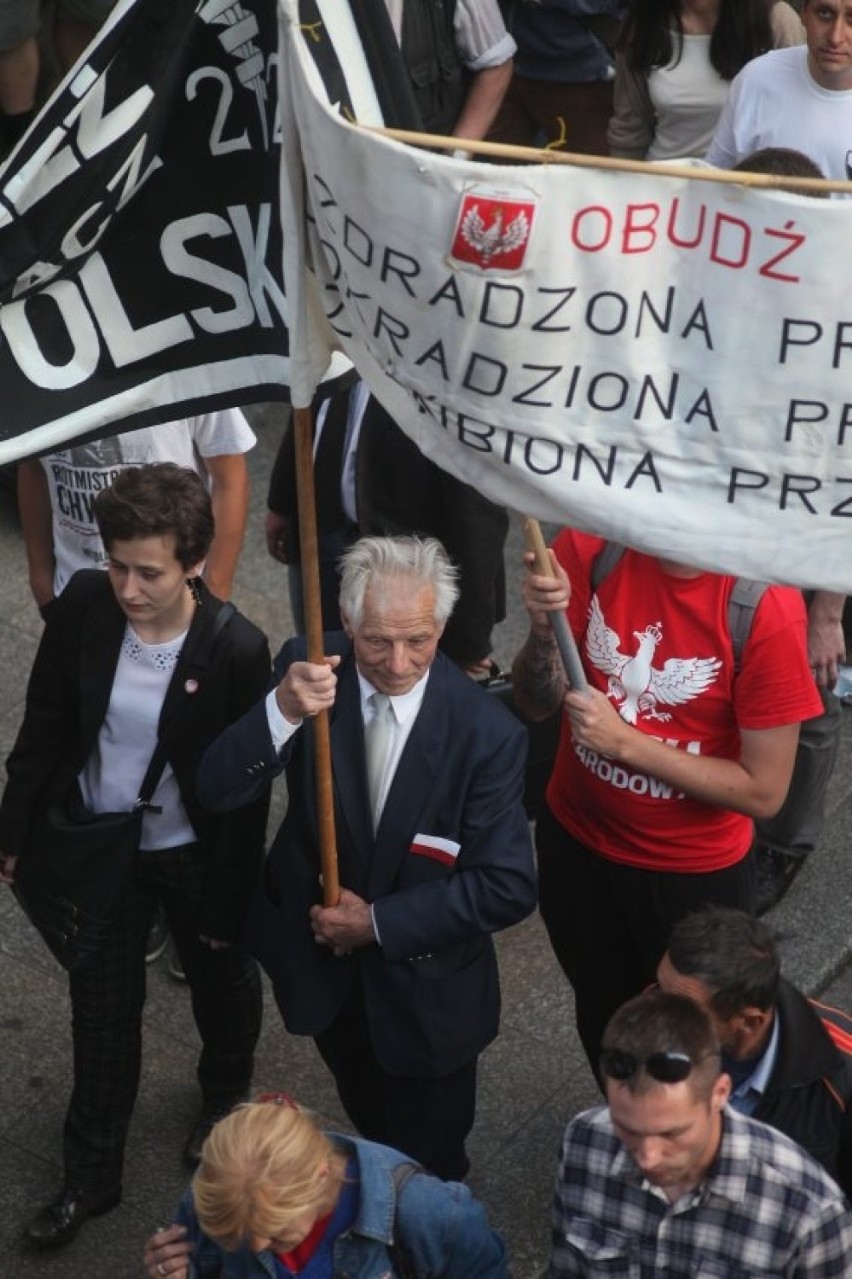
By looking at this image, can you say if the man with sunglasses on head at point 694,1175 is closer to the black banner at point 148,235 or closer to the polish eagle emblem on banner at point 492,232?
the polish eagle emblem on banner at point 492,232

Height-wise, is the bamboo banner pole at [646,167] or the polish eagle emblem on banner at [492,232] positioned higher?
the bamboo banner pole at [646,167]

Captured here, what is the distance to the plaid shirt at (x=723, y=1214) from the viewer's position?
10.9ft

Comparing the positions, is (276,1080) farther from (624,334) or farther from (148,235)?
(624,334)

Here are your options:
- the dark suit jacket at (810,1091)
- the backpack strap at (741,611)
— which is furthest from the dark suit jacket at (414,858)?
the dark suit jacket at (810,1091)

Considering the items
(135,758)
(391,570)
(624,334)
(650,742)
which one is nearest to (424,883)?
(650,742)

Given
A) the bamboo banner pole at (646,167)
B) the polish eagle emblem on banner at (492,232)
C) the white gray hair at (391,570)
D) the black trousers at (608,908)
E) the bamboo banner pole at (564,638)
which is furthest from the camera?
the black trousers at (608,908)

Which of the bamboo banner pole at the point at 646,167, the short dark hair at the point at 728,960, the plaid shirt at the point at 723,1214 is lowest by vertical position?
the plaid shirt at the point at 723,1214

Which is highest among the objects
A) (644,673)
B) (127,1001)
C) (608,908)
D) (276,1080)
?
(644,673)

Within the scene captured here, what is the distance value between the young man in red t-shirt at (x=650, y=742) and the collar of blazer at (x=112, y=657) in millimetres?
720

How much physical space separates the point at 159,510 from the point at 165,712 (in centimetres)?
47

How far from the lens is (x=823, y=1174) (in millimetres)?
3367

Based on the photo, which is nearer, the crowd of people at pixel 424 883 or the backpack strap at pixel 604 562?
the crowd of people at pixel 424 883

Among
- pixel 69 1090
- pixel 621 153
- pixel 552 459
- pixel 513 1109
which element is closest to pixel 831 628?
pixel 513 1109

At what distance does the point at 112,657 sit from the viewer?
4.48 metres
